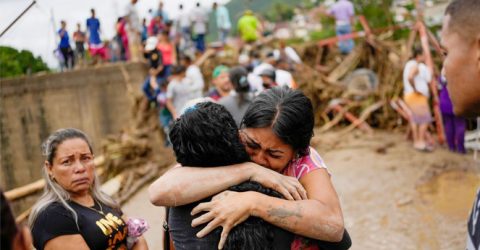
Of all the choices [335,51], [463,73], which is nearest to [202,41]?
[335,51]

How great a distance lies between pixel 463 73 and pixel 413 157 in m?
6.50

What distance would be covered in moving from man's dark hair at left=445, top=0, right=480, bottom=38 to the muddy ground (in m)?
4.12

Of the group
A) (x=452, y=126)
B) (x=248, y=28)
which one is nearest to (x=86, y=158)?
(x=452, y=126)

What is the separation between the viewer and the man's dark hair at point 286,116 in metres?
1.97

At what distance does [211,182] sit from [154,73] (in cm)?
741

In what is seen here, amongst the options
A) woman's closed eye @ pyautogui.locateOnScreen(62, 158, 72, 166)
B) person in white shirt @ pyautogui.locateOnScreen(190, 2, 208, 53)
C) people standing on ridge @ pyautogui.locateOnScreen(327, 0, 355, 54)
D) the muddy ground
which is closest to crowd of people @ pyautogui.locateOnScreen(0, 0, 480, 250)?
woman's closed eye @ pyautogui.locateOnScreen(62, 158, 72, 166)

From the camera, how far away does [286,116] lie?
1.97m

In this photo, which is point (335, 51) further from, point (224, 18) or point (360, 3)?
point (360, 3)

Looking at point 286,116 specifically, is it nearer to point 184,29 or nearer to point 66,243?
point 66,243

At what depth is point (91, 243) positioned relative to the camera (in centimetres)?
243

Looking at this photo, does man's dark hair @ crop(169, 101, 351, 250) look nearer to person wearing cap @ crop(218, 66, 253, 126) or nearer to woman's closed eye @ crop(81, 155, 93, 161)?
woman's closed eye @ crop(81, 155, 93, 161)

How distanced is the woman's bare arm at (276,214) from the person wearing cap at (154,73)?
7412mm

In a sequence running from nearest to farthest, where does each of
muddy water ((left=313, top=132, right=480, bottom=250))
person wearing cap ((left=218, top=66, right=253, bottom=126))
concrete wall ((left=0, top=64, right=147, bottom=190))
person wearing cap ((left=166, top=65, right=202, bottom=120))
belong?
person wearing cap ((left=218, top=66, right=253, bottom=126)), muddy water ((left=313, top=132, right=480, bottom=250)), person wearing cap ((left=166, top=65, right=202, bottom=120)), concrete wall ((left=0, top=64, right=147, bottom=190))

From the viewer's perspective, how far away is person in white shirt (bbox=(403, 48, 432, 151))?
293 inches
